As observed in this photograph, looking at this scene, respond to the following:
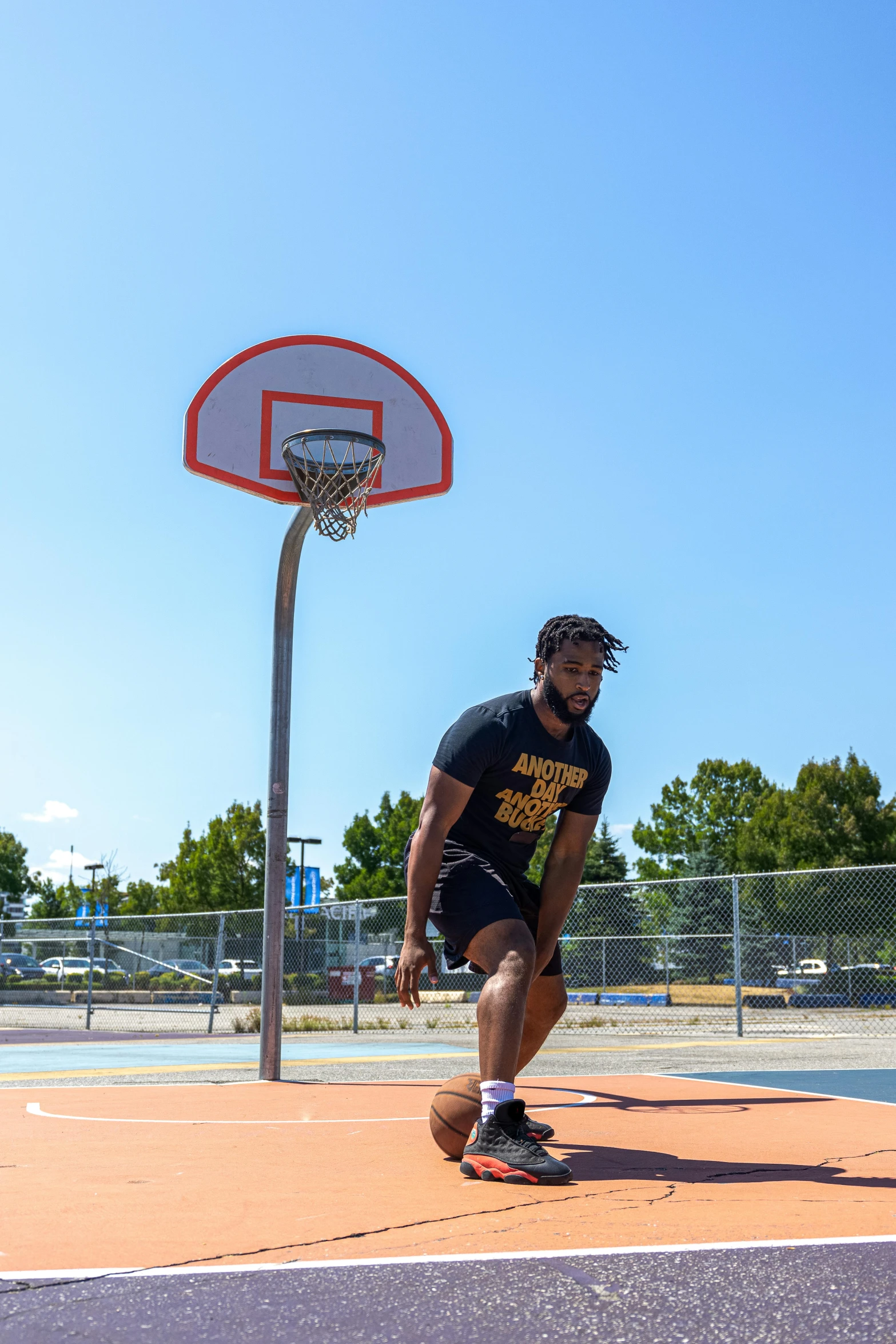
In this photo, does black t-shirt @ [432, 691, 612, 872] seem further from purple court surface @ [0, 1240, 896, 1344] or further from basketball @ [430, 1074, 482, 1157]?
purple court surface @ [0, 1240, 896, 1344]

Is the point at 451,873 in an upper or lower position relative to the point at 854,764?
lower

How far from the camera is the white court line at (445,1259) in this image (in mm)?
2453

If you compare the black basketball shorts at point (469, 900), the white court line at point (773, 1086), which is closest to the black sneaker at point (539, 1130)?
the black basketball shorts at point (469, 900)

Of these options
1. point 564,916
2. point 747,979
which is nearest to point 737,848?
point 747,979

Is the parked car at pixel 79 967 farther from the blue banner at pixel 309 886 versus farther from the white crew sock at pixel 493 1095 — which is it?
the white crew sock at pixel 493 1095

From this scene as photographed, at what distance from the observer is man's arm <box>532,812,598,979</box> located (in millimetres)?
4277

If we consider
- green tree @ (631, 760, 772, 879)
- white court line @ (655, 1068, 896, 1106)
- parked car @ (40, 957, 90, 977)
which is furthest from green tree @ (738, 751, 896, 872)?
white court line @ (655, 1068, 896, 1106)

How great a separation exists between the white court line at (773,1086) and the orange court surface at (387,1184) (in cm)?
37

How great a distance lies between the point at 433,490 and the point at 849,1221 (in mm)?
7055

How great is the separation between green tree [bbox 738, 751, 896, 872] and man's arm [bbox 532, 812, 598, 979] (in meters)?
35.7

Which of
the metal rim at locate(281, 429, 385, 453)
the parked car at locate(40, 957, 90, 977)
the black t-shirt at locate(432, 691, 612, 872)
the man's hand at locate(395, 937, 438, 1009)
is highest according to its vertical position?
the metal rim at locate(281, 429, 385, 453)

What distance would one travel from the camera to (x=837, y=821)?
39.2 meters

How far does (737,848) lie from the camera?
44.3 metres

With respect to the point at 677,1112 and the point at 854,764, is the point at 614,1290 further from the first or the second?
the point at 854,764
